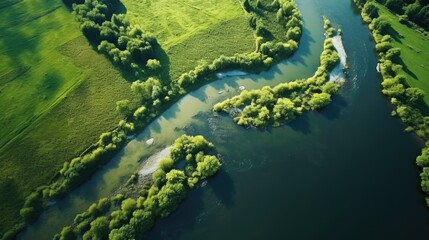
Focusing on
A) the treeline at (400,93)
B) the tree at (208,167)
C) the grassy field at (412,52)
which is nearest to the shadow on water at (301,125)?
the treeline at (400,93)

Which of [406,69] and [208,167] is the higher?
[406,69]

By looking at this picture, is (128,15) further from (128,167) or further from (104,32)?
(128,167)

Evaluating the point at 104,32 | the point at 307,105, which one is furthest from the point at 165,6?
the point at 307,105

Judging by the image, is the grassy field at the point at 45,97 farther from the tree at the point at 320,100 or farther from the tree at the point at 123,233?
the tree at the point at 320,100

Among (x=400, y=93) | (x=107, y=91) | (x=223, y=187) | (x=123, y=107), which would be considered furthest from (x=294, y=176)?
(x=107, y=91)

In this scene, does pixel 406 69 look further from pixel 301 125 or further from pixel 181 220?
pixel 181 220

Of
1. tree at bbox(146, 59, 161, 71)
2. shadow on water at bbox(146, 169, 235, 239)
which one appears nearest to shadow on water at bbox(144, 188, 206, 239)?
shadow on water at bbox(146, 169, 235, 239)

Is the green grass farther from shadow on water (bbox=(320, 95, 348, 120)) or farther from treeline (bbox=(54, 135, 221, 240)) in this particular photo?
shadow on water (bbox=(320, 95, 348, 120))
